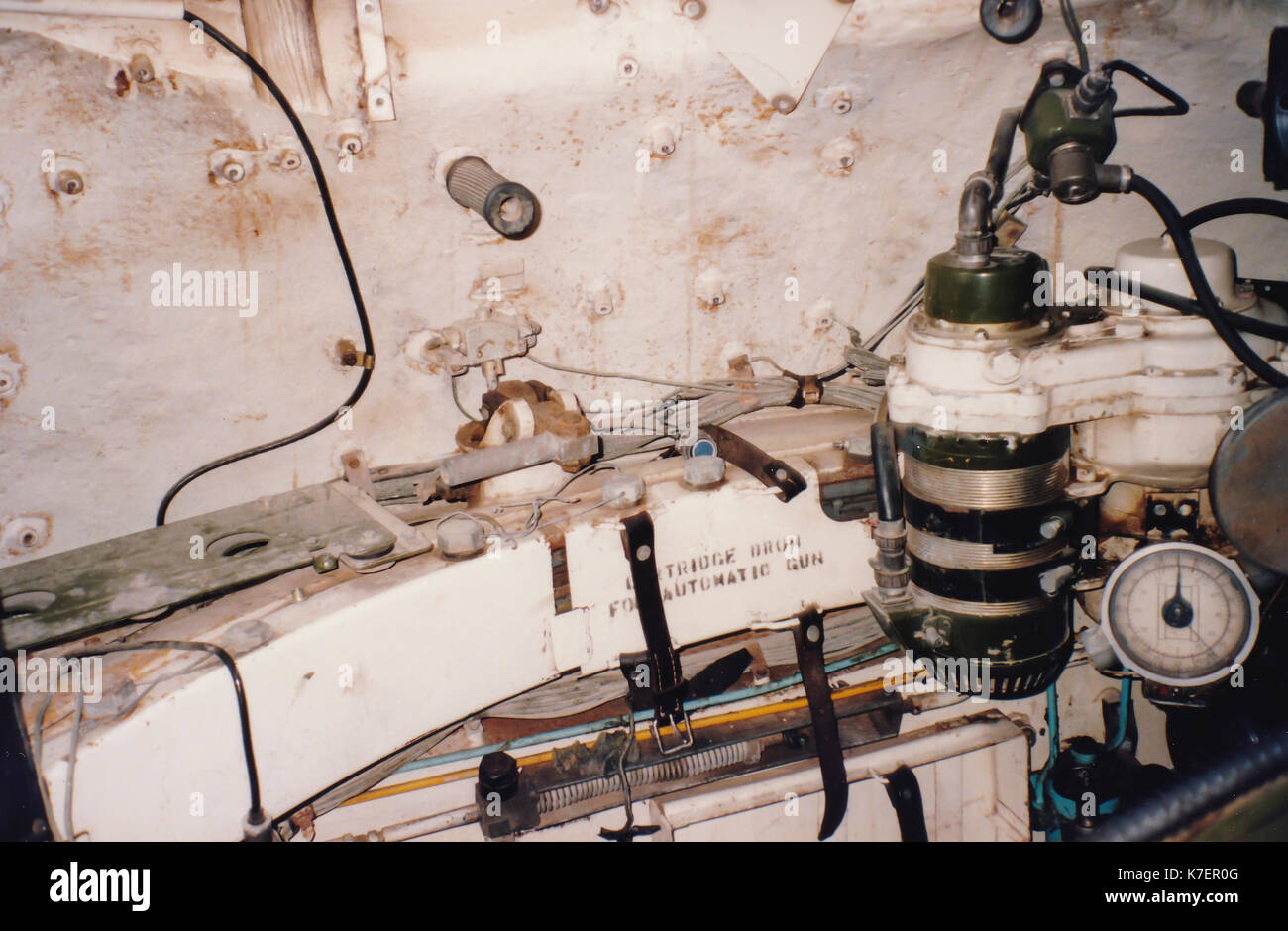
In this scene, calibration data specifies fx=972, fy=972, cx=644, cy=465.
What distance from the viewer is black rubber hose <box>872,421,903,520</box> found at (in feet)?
4.64

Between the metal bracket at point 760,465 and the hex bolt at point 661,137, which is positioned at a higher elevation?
the hex bolt at point 661,137

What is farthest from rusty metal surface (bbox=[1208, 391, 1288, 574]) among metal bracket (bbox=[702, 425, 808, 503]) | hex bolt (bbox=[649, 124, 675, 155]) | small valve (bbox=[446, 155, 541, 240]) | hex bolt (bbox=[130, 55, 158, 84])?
hex bolt (bbox=[130, 55, 158, 84])

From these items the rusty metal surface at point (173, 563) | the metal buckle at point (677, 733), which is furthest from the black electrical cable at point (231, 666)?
the metal buckle at point (677, 733)

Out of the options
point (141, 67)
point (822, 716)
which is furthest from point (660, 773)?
point (141, 67)

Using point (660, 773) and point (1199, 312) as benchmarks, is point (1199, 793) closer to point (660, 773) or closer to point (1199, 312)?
point (1199, 312)

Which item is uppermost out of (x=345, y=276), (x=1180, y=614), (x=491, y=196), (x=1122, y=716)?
(x=491, y=196)

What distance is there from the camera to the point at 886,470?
142 centimetres

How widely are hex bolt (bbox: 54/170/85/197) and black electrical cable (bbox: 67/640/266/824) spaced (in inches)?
25.3

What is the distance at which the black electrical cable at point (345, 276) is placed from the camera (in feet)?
4.56

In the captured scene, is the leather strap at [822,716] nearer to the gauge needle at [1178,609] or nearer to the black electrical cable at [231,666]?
the gauge needle at [1178,609]

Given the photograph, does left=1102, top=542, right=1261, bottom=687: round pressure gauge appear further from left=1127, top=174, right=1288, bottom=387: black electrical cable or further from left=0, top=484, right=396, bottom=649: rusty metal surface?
left=0, top=484, right=396, bottom=649: rusty metal surface

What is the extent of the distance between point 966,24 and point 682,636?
3.52ft

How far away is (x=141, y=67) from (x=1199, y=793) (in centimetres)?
153

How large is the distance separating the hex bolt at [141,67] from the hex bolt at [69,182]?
161 millimetres
